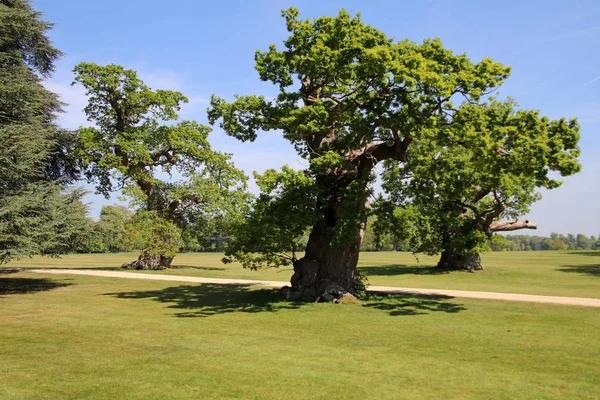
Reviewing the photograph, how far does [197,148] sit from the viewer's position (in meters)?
35.6

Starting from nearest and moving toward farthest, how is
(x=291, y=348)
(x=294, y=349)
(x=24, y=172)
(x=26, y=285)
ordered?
(x=294, y=349), (x=291, y=348), (x=24, y=172), (x=26, y=285)

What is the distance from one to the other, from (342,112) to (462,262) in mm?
22677

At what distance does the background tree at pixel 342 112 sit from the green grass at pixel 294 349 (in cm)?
240

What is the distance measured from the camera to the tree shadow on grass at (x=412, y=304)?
1684 cm

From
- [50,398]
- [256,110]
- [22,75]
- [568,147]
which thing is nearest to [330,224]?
[256,110]

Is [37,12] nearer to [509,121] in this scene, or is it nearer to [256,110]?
[256,110]

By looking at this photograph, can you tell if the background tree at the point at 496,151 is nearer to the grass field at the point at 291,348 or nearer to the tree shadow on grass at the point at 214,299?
the grass field at the point at 291,348

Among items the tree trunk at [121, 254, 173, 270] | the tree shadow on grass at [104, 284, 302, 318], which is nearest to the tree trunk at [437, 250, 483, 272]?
the tree shadow on grass at [104, 284, 302, 318]

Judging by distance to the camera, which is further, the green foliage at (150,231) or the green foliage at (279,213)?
the green foliage at (150,231)

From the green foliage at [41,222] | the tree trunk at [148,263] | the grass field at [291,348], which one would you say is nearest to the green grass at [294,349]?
the grass field at [291,348]

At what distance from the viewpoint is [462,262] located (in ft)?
121

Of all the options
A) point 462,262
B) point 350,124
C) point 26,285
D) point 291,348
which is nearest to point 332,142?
point 350,124

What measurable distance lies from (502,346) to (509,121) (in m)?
8.33

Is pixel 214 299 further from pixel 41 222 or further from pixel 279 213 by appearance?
pixel 41 222
